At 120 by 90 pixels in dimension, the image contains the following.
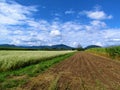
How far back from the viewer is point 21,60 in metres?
20.3

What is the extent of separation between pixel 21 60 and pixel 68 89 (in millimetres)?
11076

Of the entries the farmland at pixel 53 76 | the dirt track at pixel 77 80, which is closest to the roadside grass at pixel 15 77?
the farmland at pixel 53 76

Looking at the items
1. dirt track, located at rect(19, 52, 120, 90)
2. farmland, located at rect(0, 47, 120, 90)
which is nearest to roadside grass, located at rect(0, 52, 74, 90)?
farmland, located at rect(0, 47, 120, 90)

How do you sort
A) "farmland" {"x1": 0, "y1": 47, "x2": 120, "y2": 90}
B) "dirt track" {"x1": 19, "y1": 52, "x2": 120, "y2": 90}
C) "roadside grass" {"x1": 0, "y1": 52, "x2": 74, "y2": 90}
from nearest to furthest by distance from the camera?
"dirt track" {"x1": 19, "y1": 52, "x2": 120, "y2": 90}, "farmland" {"x1": 0, "y1": 47, "x2": 120, "y2": 90}, "roadside grass" {"x1": 0, "y1": 52, "x2": 74, "y2": 90}

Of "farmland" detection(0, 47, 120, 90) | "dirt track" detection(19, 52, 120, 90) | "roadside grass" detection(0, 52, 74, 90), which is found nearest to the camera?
"dirt track" detection(19, 52, 120, 90)

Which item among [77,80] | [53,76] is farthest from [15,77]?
[77,80]

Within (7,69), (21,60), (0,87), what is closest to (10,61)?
(7,69)

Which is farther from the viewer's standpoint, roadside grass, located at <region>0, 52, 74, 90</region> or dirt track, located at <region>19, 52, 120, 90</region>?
roadside grass, located at <region>0, 52, 74, 90</region>

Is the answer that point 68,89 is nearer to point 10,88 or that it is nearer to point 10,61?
point 10,88

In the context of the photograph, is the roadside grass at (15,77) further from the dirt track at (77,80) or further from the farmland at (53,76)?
the dirt track at (77,80)

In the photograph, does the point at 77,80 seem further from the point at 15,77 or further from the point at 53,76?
the point at 15,77

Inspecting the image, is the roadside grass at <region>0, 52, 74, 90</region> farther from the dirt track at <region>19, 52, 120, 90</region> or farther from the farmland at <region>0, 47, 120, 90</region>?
the dirt track at <region>19, 52, 120, 90</region>

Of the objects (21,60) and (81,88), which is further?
(21,60)

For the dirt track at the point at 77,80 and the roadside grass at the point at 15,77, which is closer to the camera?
the dirt track at the point at 77,80
